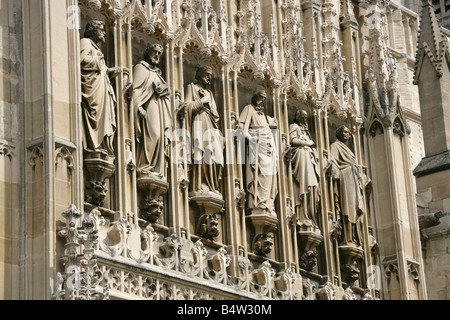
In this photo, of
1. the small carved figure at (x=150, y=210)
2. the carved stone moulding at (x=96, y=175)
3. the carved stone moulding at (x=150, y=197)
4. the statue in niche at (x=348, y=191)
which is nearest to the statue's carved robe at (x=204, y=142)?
the carved stone moulding at (x=150, y=197)

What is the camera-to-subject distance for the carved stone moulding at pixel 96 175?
23266 millimetres

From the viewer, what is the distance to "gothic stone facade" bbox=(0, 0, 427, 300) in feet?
72.6

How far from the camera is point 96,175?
76.7ft

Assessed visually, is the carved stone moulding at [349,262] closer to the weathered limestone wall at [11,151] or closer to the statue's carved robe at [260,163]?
the statue's carved robe at [260,163]

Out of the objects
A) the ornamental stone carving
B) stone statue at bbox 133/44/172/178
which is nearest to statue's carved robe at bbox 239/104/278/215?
stone statue at bbox 133/44/172/178

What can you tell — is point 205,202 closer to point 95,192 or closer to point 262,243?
point 262,243

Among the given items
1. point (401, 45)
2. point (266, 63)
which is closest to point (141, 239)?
point (266, 63)

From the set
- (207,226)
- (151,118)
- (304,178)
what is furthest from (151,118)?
(304,178)

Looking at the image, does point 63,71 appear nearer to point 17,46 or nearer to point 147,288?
point 17,46

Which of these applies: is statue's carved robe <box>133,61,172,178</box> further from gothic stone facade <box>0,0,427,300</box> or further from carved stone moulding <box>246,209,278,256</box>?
carved stone moulding <box>246,209,278,256</box>

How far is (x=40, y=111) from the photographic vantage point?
22312 mm

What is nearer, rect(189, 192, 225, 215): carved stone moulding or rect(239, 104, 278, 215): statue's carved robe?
rect(189, 192, 225, 215): carved stone moulding

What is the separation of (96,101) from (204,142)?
104 inches

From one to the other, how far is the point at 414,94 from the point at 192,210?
11468 millimetres
